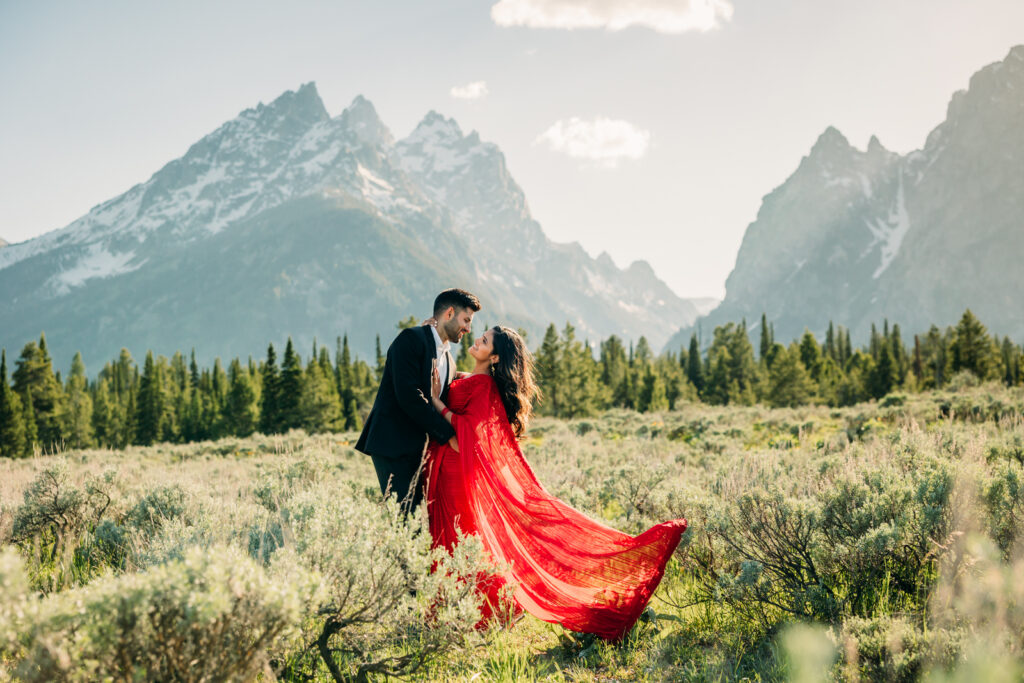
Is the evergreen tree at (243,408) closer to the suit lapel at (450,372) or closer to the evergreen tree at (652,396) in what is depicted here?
the evergreen tree at (652,396)

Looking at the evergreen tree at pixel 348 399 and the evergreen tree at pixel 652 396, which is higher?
the evergreen tree at pixel 348 399

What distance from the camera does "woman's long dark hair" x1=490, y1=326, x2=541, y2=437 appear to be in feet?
17.4

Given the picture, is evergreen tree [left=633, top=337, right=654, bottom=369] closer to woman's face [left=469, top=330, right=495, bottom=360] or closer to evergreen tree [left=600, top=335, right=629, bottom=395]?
evergreen tree [left=600, top=335, right=629, bottom=395]

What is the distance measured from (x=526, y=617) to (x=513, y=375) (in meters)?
2.13

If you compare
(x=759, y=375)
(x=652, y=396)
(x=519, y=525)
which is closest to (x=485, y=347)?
(x=519, y=525)

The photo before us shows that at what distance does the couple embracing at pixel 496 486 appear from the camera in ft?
14.7

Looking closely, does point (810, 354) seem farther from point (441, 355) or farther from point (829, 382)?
point (441, 355)

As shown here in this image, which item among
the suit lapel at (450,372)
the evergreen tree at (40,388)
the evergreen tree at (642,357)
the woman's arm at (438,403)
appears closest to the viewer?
the woman's arm at (438,403)

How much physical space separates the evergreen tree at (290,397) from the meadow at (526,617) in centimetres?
4401

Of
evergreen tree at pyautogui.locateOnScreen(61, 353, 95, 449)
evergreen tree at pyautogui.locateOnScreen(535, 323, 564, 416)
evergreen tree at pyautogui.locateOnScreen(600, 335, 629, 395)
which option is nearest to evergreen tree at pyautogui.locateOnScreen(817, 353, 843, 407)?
evergreen tree at pyautogui.locateOnScreen(600, 335, 629, 395)

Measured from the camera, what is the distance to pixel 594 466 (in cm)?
1002

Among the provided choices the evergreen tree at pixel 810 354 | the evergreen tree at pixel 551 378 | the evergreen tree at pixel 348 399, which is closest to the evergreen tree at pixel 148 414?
the evergreen tree at pixel 348 399

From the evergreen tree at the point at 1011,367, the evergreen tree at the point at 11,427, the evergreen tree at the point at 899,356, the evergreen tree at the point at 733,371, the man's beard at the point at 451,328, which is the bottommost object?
the evergreen tree at the point at 1011,367

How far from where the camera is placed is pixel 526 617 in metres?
5.14
